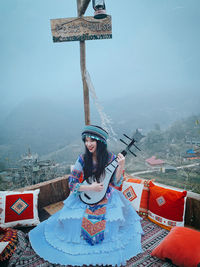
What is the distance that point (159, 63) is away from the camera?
46.0 feet

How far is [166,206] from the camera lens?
1.95m

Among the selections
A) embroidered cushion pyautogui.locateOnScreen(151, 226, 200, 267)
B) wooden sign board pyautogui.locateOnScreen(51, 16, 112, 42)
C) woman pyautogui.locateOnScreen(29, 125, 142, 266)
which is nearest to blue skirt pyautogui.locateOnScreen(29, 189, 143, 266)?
woman pyautogui.locateOnScreen(29, 125, 142, 266)

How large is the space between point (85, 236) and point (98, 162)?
0.66 meters

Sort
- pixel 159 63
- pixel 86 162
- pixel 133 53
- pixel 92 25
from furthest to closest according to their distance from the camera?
pixel 133 53, pixel 159 63, pixel 92 25, pixel 86 162

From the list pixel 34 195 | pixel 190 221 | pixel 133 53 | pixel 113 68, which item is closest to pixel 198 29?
pixel 133 53

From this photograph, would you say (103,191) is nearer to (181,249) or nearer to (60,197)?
(181,249)

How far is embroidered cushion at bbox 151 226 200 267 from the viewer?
1.32 m

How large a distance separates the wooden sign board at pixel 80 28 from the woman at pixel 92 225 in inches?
50.1

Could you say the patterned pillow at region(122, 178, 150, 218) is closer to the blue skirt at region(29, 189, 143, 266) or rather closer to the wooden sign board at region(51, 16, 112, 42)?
the blue skirt at region(29, 189, 143, 266)

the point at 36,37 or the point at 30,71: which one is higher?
the point at 36,37

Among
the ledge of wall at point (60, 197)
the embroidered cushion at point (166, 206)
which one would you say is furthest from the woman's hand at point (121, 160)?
the ledge of wall at point (60, 197)

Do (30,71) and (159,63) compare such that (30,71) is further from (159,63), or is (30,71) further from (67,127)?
(159,63)

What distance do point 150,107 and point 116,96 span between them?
2.94m

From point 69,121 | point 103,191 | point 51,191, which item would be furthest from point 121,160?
point 69,121
